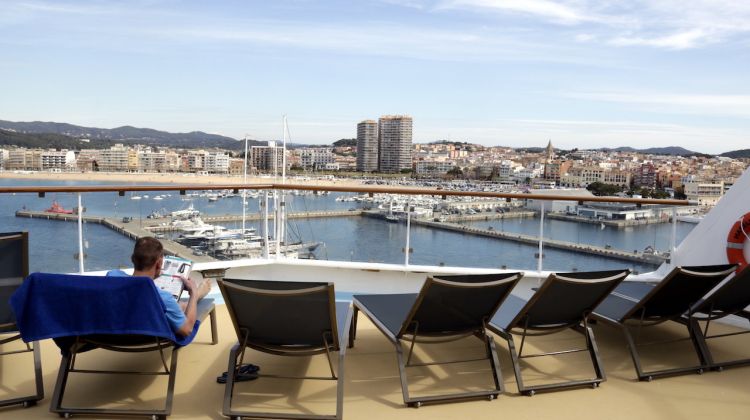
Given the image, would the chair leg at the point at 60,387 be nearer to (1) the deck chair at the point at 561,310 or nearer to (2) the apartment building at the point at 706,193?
(1) the deck chair at the point at 561,310

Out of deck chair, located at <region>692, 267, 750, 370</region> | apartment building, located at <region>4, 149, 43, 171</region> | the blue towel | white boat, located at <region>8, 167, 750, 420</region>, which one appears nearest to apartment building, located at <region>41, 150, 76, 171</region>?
apartment building, located at <region>4, 149, 43, 171</region>

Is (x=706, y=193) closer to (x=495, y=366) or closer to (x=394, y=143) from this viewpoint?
(x=495, y=366)

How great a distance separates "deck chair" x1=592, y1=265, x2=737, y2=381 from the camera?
291 centimetres

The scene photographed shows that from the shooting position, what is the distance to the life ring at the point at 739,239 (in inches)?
163

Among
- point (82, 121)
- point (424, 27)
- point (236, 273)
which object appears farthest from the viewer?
point (82, 121)

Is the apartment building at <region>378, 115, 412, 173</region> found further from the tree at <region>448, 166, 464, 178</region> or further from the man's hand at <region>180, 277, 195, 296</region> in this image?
the man's hand at <region>180, 277, 195, 296</region>

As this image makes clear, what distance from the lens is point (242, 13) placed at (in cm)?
3366

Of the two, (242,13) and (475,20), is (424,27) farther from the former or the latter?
(242,13)

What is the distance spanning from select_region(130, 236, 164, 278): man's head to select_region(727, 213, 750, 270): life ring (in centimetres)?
407

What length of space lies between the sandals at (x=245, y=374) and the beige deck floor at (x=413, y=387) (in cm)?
5

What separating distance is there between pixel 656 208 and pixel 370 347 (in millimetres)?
3154

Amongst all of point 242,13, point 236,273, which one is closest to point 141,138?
point 242,13

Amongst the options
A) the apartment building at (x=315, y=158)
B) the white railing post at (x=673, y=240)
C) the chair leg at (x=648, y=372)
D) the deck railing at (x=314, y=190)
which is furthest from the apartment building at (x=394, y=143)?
the chair leg at (x=648, y=372)

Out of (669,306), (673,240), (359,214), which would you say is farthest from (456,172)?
(669,306)
